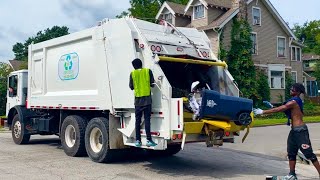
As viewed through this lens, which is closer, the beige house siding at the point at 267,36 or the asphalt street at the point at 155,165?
the asphalt street at the point at 155,165

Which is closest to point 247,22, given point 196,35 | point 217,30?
point 217,30

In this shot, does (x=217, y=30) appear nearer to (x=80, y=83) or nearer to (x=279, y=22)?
(x=279, y=22)

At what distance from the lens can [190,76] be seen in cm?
971

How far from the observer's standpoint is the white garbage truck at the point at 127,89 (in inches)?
317

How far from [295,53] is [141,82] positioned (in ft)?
107

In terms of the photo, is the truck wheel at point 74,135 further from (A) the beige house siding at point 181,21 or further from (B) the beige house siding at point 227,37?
(A) the beige house siding at point 181,21

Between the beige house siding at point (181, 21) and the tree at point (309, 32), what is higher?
the tree at point (309, 32)

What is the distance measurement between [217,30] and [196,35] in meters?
21.0

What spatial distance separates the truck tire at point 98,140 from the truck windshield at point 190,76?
175cm

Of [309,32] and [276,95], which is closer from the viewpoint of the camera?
[276,95]

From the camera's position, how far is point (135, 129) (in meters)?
8.41

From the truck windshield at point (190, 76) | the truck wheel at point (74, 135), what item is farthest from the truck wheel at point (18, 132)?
the truck windshield at point (190, 76)

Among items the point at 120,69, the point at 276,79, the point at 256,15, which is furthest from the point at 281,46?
the point at 120,69

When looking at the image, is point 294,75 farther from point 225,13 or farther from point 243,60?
point 225,13
